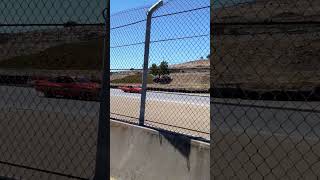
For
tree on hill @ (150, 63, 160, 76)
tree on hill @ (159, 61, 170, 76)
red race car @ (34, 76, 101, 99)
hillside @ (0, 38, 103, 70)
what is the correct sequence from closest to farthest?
hillside @ (0, 38, 103, 70) < red race car @ (34, 76, 101, 99) < tree on hill @ (159, 61, 170, 76) < tree on hill @ (150, 63, 160, 76)

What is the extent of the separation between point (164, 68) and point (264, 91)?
2436 mm

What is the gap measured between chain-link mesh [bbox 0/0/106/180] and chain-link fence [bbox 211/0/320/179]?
95 cm

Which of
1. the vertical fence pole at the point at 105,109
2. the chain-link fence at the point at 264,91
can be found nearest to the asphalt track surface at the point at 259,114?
the chain-link fence at the point at 264,91

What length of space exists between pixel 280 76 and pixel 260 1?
67 cm

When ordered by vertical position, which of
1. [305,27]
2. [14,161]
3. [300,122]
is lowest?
[14,161]

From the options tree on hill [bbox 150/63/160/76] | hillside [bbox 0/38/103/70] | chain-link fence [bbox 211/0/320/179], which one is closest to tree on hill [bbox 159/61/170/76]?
tree on hill [bbox 150/63/160/76]

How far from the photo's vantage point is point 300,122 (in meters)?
4.15

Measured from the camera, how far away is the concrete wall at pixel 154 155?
4203mm

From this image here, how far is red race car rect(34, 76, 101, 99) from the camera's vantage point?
13.3ft

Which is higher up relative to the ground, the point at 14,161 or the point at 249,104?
the point at 249,104

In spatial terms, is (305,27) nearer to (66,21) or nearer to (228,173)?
(228,173)

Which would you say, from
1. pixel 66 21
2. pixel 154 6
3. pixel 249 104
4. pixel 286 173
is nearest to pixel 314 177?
pixel 286 173

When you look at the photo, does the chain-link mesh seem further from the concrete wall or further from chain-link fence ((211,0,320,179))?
chain-link fence ((211,0,320,179))

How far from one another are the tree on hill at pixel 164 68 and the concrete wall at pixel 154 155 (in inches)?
40.7
